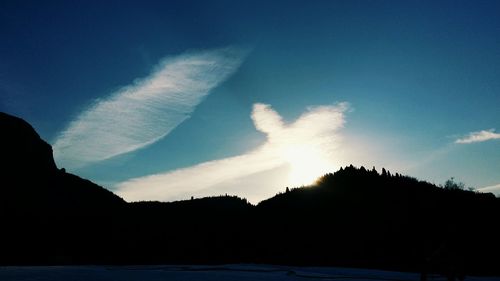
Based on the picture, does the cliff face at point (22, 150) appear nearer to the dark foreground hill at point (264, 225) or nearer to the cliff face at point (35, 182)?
the cliff face at point (35, 182)

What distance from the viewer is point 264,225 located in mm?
39812

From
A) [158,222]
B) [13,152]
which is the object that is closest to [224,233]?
[158,222]

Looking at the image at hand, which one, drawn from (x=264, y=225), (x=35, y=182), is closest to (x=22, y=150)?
(x=35, y=182)

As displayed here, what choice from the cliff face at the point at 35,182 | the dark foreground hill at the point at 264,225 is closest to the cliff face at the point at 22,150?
the cliff face at the point at 35,182

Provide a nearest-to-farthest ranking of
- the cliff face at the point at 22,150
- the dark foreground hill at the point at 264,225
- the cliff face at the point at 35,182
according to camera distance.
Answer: the dark foreground hill at the point at 264,225
the cliff face at the point at 35,182
the cliff face at the point at 22,150

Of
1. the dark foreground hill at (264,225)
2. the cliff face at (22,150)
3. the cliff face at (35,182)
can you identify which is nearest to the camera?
the dark foreground hill at (264,225)

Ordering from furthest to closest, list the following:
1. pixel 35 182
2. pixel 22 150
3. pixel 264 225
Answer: pixel 22 150, pixel 35 182, pixel 264 225

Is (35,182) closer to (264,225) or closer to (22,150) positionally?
(22,150)

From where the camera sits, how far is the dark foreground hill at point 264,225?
30266 mm

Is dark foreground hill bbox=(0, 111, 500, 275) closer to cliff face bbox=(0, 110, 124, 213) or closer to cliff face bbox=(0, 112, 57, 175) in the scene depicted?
cliff face bbox=(0, 110, 124, 213)

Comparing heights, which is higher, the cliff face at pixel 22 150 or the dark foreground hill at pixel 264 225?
the cliff face at pixel 22 150

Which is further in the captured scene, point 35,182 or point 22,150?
point 22,150

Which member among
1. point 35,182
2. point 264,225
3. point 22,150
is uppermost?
point 22,150

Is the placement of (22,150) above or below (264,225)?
above
